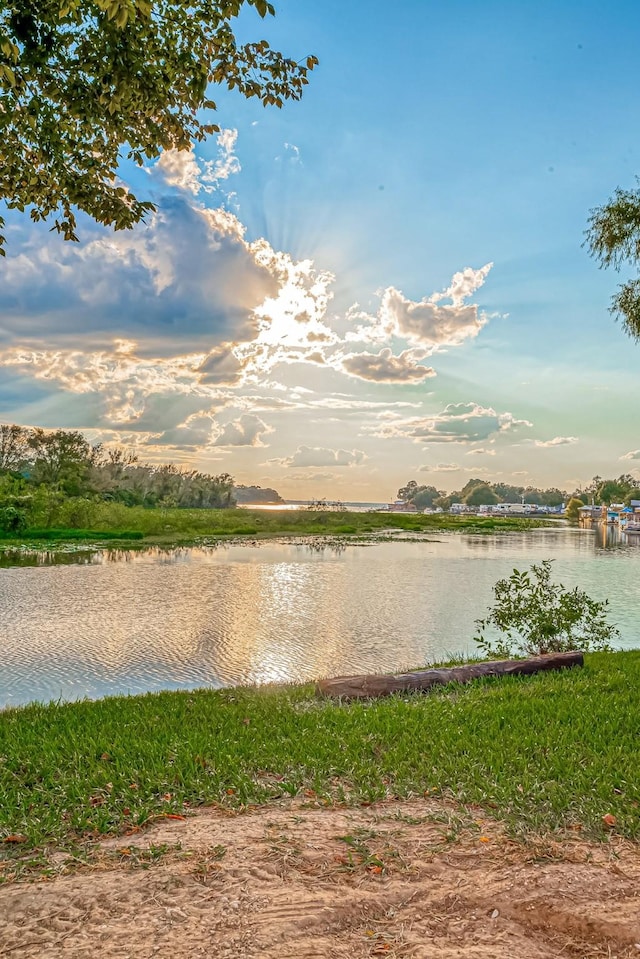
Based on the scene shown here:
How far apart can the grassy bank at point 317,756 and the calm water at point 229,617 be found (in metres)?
2.12

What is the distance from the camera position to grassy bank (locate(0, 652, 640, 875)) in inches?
150

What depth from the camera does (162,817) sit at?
3703 millimetres

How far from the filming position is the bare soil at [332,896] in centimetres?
251

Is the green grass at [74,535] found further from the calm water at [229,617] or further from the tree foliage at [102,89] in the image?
the tree foliage at [102,89]

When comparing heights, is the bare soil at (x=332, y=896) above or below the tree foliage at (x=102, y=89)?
below

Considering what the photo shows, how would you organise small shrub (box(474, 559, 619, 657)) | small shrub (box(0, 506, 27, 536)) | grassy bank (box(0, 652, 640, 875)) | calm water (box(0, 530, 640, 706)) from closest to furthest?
grassy bank (box(0, 652, 640, 875)) → calm water (box(0, 530, 640, 706)) → small shrub (box(474, 559, 619, 657)) → small shrub (box(0, 506, 27, 536))

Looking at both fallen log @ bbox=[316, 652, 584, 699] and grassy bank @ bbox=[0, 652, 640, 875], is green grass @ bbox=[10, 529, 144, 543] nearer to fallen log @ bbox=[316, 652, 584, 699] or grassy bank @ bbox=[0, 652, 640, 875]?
fallen log @ bbox=[316, 652, 584, 699]

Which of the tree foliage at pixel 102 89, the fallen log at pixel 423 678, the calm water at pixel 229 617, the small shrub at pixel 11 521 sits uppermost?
the tree foliage at pixel 102 89

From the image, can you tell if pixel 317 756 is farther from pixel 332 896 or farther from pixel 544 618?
pixel 544 618

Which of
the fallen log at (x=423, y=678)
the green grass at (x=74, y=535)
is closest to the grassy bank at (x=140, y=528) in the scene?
the green grass at (x=74, y=535)

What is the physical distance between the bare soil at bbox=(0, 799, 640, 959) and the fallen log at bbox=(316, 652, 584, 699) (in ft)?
10.6

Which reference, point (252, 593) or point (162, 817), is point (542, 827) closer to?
point (162, 817)

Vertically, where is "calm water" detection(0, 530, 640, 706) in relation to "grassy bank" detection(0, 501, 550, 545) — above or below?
below

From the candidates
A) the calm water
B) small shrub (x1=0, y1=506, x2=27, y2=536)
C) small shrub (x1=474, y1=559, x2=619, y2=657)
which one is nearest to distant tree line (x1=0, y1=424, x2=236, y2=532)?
small shrub (x1=0, y1=506, x2=27, y2=536)
